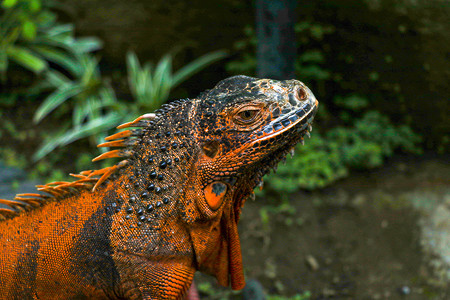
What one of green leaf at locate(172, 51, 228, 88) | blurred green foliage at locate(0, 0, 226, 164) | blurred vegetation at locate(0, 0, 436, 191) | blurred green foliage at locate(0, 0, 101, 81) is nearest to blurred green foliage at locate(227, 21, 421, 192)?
blurred vegetation at locate(0, 0, 436, 191)

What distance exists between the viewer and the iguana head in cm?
262

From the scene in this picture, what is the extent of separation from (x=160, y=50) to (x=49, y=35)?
5.67 ft

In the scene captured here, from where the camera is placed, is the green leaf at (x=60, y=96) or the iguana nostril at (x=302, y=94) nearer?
the iguana nostril at (x=302, y=94)

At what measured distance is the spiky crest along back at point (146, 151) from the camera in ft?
8.93

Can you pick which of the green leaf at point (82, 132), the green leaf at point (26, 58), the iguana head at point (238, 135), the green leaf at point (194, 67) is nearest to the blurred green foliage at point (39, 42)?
the green leaf at point (26, 58)

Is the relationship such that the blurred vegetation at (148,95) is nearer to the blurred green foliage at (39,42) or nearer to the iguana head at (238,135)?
the blurred green foliage at (39,42)

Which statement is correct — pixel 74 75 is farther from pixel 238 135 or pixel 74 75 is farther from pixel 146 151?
pixel 238 135

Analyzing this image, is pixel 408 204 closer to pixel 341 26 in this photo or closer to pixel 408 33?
pixel 408 33

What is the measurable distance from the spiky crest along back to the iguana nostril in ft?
2.16

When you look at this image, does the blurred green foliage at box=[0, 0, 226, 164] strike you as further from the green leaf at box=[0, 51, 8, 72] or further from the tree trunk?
the tree trunk

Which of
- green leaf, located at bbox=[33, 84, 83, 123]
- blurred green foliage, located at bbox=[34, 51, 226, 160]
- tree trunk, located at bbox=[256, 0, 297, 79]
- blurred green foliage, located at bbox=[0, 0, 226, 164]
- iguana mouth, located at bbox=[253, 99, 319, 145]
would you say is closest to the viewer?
iguana mouth, located at bbox=[253, 99, 319, 145]

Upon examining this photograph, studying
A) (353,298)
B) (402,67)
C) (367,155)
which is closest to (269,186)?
(367,155)

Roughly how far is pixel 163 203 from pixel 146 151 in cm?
35

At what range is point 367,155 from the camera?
6398 mm
